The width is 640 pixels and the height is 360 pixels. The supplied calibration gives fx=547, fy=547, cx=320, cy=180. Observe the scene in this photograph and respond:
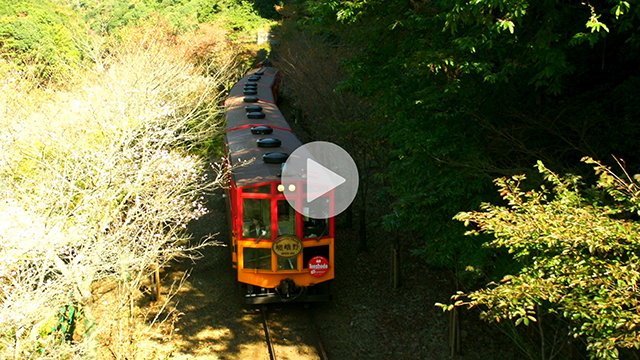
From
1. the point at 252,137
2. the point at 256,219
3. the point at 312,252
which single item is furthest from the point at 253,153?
the point at 312,252

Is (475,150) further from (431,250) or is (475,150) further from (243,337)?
(243,337)

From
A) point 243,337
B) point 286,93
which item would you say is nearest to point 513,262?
point 243,337

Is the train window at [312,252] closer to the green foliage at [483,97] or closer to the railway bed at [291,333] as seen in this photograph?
the railway bed at [291,333]

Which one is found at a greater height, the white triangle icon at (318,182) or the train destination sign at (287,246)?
the white triangle icon at (318,182)

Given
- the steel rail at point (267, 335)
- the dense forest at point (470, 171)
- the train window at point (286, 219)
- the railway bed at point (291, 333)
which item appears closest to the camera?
the dense forest at point (470, 171)

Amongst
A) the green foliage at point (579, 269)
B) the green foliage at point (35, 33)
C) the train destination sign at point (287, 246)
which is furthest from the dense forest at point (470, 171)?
the green foliage at point (35, 33)
